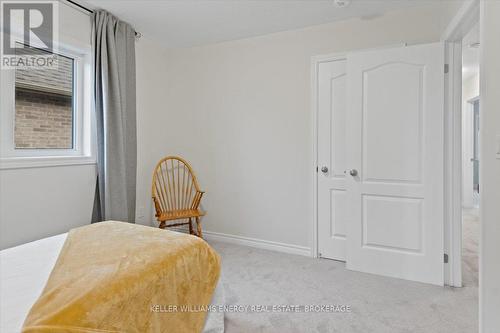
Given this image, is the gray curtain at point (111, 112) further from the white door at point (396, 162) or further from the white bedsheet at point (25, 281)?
the white door at point (396, 162)

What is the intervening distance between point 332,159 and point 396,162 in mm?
619

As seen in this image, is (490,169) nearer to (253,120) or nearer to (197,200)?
(253,120)

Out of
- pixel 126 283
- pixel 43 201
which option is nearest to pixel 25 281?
pixel 126 283

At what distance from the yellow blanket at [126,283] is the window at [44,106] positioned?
1.30 m

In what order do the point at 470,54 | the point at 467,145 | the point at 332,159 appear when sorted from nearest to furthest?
the point at 332,159 → the point at 470,54 → the point at 467,145

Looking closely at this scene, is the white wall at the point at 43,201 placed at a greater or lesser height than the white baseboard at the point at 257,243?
greater

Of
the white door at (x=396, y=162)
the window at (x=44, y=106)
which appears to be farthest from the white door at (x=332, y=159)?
the window at (x=44, y=106)

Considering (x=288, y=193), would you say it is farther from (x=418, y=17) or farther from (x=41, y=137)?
(x=41, y=137)

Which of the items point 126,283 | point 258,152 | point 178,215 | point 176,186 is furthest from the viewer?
point 176,186

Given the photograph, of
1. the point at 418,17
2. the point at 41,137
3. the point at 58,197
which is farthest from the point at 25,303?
the point at 418,17

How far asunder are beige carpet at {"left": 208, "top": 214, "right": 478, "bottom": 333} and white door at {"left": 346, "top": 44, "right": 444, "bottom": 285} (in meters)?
0.24

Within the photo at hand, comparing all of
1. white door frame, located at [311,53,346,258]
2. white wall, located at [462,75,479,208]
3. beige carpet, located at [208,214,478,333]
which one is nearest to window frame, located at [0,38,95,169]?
beige carpet, located at [208,214,478,333]

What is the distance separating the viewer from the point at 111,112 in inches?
117

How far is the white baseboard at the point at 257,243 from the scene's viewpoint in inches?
129
